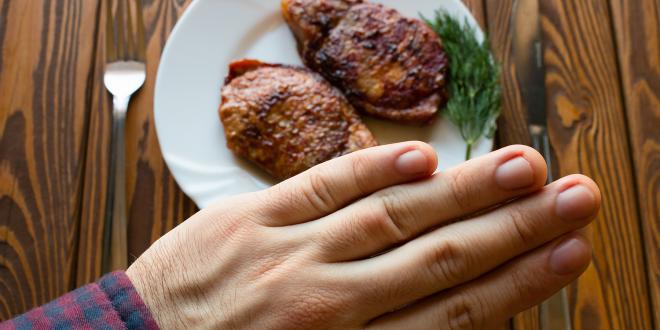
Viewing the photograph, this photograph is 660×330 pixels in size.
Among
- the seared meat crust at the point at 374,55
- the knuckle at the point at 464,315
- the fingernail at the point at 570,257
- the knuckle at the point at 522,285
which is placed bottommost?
the knuckle at the point at 464,315

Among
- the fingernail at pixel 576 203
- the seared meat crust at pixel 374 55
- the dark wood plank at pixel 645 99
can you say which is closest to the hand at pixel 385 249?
the fingernail at pixel 576 203

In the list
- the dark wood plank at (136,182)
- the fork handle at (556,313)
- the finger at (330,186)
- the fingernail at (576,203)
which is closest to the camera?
the fingernail at (576,203)

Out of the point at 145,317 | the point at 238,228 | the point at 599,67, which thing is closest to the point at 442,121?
the point at 599,67

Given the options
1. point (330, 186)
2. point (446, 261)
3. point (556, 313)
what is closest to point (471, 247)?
point (446, 261)

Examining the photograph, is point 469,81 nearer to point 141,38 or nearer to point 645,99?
point 645,99

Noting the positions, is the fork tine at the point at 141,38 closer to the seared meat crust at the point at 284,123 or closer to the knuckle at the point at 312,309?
the seared meat crust at the point at 284,123

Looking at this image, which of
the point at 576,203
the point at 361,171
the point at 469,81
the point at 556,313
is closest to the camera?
the point at 576,203

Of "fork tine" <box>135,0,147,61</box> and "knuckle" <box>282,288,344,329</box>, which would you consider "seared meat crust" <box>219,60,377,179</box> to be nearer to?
"fork tine" <box>135,0,147,61</box>
